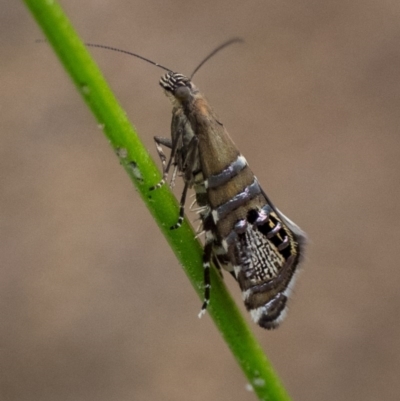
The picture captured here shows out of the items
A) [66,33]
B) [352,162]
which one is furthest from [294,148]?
[66,33]

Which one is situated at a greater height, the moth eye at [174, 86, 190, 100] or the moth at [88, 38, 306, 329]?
the moth eye at [174, 86, 190, 100]

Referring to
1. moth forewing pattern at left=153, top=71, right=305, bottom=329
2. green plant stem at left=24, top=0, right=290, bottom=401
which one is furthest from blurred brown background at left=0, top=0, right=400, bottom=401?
green plant stem at left=24, top=0, right=290, bottom=401

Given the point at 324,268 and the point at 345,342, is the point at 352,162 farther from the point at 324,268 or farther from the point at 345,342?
the point at 345,342

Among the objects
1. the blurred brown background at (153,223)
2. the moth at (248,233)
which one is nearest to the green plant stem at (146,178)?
the moth at (248,233)

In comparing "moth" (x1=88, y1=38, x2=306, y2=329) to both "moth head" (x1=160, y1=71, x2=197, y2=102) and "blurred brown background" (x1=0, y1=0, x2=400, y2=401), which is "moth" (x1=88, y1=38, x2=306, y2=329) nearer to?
"moth head" (x1=160, y1=71, x2=197, y2=102)

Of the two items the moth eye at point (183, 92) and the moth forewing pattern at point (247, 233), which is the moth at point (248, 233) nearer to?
the moth forewing pattern at point (247, 233)
